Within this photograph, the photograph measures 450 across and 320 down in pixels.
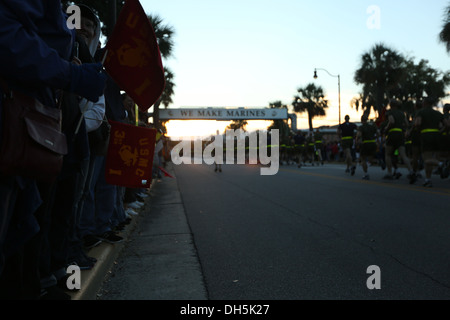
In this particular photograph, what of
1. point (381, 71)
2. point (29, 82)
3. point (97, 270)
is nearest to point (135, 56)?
point (29, 82)

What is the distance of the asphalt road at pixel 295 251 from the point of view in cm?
333

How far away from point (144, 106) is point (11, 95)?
1.38 m

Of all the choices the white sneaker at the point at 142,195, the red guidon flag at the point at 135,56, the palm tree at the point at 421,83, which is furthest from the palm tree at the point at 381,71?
the red guidon flag at the point at 135,56

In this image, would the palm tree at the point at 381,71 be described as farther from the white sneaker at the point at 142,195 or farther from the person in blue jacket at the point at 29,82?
the person in blue jacket at the point at 29,82

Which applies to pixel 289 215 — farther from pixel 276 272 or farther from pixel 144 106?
pixel 144 106

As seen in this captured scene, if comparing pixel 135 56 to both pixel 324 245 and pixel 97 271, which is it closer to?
pixel 97 271

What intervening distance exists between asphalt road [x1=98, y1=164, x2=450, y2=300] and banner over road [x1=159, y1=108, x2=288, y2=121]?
116 feet

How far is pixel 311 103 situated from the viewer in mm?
53062

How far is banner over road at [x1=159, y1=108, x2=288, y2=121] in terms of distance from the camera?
43.0 m

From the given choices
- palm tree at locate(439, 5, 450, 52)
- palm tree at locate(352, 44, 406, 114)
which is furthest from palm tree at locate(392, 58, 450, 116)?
palm tree at locate(439, 5, 450, 52)

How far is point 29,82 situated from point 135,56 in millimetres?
1218

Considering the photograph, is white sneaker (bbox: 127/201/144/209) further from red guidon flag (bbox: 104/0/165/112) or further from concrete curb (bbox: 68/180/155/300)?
red guidon flag (bbox: 104/0/165/112)
